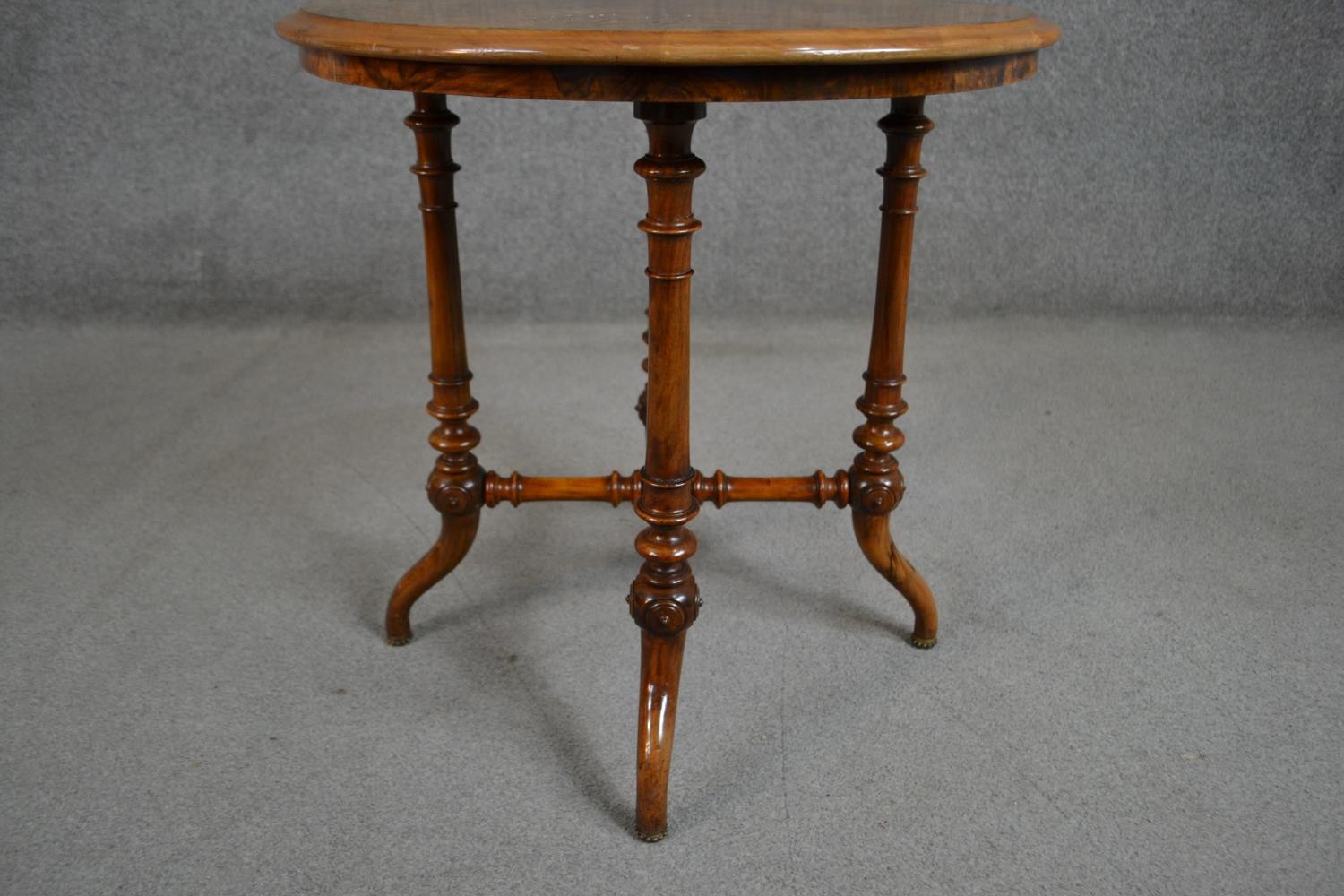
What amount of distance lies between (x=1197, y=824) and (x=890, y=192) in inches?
27.6

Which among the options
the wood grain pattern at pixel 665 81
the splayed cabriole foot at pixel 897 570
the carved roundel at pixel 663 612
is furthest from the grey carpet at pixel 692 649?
the wood grain pattern at pixel 665 81

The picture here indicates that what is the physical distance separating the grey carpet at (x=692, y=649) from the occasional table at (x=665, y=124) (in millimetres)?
113

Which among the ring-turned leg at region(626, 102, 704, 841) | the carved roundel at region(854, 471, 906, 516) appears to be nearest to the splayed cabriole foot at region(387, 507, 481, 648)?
the ring-turned leg at region(626, 102, 704, 841)

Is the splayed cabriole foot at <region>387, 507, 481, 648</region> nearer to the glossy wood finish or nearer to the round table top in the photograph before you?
the glossy wood finish

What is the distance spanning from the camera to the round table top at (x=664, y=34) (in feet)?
2.93

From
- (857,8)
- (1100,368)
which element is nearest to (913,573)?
(857,8)

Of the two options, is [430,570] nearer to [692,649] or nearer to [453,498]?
[453,498]

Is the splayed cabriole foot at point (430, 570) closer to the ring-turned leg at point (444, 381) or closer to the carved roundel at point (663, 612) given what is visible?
the ring-turned leg at point (444, 381)

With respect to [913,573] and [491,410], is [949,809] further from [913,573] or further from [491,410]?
[491,410]

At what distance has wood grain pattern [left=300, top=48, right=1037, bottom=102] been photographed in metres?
0.92

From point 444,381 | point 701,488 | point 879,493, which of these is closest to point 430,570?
point 444,381

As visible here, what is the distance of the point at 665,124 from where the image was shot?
1.01 meters

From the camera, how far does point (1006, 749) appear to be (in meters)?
1.27

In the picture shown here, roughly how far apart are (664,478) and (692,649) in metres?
0.37
